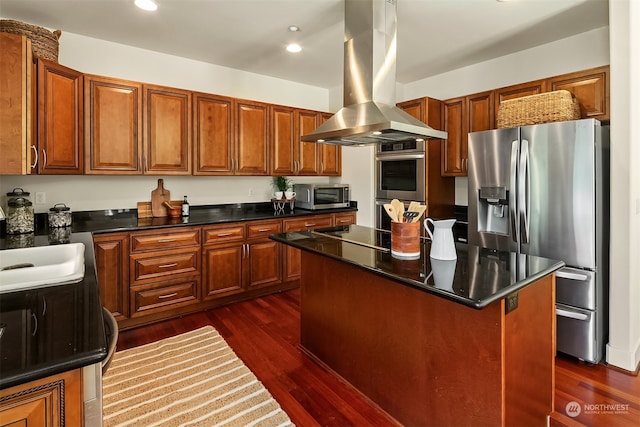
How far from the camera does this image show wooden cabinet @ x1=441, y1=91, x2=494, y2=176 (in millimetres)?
3453

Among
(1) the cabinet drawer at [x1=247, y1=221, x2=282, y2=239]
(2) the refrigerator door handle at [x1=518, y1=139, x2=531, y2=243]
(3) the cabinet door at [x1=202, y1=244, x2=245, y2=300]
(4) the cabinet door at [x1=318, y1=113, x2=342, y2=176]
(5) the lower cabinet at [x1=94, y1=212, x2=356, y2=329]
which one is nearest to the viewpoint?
(2) the refrigerator door handle at [x1=518, y1=139, x2=531, y2=243]

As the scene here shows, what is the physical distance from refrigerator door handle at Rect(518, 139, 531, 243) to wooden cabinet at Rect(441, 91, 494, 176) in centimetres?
77

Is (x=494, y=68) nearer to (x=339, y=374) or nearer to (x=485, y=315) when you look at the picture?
(x=485, y=315)

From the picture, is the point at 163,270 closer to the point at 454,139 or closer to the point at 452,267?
the point at 452,267

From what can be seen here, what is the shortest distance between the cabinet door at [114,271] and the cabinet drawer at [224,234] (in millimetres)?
712

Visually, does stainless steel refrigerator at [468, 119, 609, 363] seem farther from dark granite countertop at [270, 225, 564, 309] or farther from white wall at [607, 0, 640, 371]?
dark granite countertop at [270, 225, 564, 309]

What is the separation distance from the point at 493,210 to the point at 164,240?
2.99 metres

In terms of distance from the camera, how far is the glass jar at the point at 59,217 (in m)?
2.78

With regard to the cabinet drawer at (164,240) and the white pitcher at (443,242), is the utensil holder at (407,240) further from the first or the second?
the cabinet drawer at (164,240)

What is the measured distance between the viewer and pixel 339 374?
7.32 feet

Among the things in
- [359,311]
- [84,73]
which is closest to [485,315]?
[359,311]

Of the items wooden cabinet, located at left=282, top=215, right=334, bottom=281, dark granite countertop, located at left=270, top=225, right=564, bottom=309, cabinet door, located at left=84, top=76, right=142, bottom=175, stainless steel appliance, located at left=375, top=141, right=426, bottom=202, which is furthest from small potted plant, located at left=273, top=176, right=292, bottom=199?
dark granite countertop, located at left=270, top=225, right=564, bottom=309

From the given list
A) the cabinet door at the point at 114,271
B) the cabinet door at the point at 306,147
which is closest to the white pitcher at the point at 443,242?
the cabinet door at the point at 114,271

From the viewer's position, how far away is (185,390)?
6.95ft
